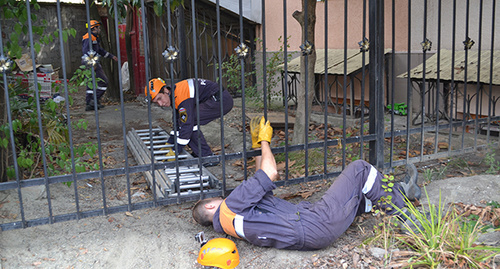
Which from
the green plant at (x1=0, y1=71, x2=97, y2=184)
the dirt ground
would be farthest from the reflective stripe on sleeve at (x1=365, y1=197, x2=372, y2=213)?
the green plant at (x1=0, y1=71, x2=97, y2=184)

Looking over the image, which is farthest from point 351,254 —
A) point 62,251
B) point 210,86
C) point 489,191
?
point 210,86

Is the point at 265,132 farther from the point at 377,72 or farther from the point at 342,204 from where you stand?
the point at 377,72

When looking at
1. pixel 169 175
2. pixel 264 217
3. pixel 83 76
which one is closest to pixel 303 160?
pixel 169 175

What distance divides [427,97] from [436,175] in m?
3.37

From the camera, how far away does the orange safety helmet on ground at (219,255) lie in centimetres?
309

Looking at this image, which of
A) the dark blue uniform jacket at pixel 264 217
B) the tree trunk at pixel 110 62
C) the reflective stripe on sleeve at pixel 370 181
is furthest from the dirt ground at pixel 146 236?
the tree trunk at pixel 110 62

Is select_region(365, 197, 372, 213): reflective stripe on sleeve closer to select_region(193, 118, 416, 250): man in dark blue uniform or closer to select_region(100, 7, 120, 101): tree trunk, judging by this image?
select_region(193, 118, 416, 250): man in dark blue uniform

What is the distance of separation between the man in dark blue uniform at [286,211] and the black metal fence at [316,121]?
293 millimetres

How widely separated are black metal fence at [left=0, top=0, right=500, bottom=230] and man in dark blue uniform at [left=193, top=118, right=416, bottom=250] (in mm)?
293

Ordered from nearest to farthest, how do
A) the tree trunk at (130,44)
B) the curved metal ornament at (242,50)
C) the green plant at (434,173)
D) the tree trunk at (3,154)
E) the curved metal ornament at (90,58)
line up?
the curved metal ornament at (90,58)
the curved metal ornament at (242,50)
the tree trunk at (3,154)
the green plant at (434,173)
the tree trunk at (130,44)

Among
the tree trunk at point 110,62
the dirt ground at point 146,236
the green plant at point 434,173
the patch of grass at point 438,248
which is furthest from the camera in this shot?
the tree trunk at point 110,62

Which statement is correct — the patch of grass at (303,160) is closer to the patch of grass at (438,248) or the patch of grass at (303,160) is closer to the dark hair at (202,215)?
the dark hair at (202,215)

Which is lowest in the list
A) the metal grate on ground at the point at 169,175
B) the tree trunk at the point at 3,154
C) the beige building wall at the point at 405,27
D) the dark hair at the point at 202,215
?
the dark hair at the point at 202,215

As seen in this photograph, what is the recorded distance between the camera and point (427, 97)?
7.89 meters
